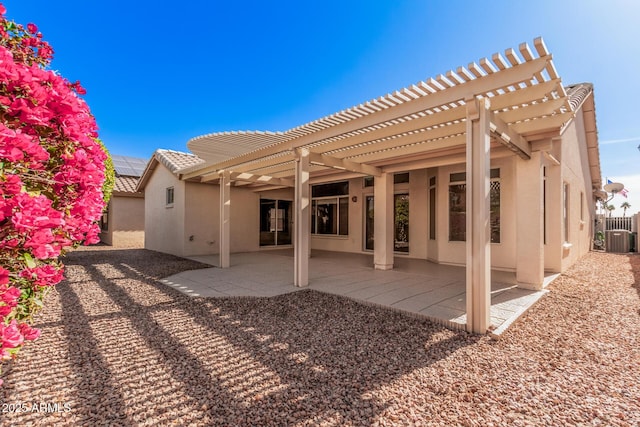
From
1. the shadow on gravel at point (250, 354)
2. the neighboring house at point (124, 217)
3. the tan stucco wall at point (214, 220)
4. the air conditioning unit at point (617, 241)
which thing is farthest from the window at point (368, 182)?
the neighboring house at point (124, 217)

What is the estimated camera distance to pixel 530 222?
222 inches

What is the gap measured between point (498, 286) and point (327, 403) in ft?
16.7

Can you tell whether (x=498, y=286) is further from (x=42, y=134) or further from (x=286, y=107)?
(x=286, y=107)

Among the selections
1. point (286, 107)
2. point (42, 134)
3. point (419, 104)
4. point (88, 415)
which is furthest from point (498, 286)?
point (286, 107)

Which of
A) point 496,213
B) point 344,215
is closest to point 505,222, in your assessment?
point 496,213

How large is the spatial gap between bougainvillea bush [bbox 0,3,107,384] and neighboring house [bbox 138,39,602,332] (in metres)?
3.59

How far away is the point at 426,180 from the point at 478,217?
242 inches

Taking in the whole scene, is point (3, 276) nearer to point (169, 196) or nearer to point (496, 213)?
point (496, 213)

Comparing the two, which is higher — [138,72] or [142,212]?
[138,72]

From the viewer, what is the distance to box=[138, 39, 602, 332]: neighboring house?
12.0ft

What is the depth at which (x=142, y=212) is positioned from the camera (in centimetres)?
1705

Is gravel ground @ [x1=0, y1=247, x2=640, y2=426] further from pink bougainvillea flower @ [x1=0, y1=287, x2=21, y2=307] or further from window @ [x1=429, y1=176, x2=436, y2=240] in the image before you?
window @ [x1=429, y1=176, x2=436, y2=240]

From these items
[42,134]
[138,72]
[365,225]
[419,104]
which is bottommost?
[365,225]

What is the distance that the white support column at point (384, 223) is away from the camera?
25.7 ft
